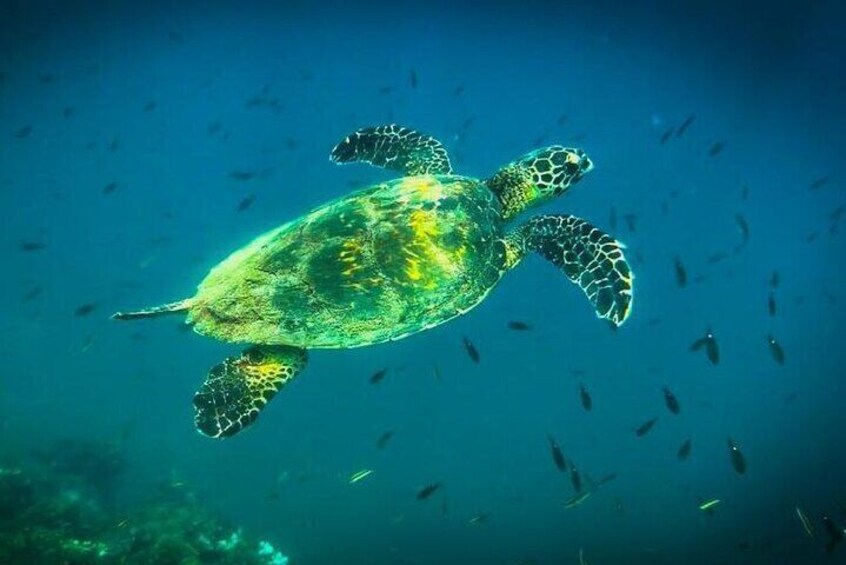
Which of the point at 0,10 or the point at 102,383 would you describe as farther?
the point at 102,383

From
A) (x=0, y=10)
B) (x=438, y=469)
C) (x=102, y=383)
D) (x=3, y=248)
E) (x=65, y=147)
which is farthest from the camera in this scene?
(x=102, y=383)

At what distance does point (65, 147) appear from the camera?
5012 cm

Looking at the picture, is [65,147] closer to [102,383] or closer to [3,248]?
[3,248]

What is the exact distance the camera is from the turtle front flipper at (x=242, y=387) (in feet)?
15.9

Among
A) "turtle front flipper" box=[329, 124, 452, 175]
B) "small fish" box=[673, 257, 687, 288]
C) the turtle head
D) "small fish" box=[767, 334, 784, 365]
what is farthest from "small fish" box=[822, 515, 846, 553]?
"turtle front flipper" box=[329, 124, 452, 175]

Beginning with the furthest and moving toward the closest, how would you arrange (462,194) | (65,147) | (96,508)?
(65,147) → (96,508) → (462,194)

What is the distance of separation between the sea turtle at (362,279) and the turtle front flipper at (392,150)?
1984 millimetres

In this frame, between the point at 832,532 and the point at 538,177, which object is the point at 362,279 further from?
the point at 832,532

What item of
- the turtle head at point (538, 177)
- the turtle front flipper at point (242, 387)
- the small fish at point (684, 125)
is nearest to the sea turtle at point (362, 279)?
the turtle front flipper at point (242, 387)

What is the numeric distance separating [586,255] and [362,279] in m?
2.45

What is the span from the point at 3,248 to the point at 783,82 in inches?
2734

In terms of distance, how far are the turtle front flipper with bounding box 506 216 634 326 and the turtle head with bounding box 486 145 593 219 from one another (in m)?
0.64

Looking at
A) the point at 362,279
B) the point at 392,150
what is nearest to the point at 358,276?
the point at 362,279

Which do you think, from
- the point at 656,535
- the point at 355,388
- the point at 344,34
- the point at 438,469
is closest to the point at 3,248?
the point at 355,388
